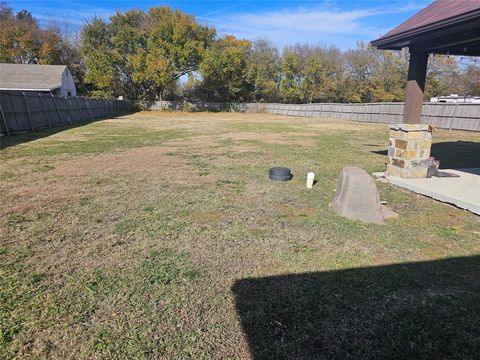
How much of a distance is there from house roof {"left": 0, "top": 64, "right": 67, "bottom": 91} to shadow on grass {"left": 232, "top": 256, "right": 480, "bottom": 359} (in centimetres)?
3176

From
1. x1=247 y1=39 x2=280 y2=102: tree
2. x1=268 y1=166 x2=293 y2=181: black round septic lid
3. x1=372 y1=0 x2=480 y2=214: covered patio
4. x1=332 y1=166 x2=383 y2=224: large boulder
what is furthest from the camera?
x1=247 y1=39 x2=280 y2=102: tree

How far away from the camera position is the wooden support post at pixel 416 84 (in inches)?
235

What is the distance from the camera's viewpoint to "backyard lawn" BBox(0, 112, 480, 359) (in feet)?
6.71

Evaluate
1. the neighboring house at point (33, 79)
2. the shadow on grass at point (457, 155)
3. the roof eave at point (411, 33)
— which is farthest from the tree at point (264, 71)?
the roof eave at point (411, 33)

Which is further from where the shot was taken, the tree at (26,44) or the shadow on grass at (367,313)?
the tree at (26,44)

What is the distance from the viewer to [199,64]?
Result: 121 ft

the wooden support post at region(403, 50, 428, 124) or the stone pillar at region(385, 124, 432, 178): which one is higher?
the wooden support post at region(403, 50, 428, 124)

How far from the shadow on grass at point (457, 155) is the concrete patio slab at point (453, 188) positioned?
3.83 ft

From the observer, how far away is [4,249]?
3.20 m

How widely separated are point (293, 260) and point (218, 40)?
40.5 meters

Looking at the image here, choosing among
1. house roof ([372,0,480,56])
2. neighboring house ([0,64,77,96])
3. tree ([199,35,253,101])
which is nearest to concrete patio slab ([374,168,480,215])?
house roof ([372,0,480,56])

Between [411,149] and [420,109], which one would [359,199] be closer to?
[411,149]

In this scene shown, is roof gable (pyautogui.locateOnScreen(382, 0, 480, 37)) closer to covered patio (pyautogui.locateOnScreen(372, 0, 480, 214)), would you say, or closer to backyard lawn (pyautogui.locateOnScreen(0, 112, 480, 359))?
covered patio (pyautogui.locateOnScreen(372, 0, 480, 214))

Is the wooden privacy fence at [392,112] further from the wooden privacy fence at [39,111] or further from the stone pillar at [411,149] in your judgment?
the wooden privacy fence at [39,111]
